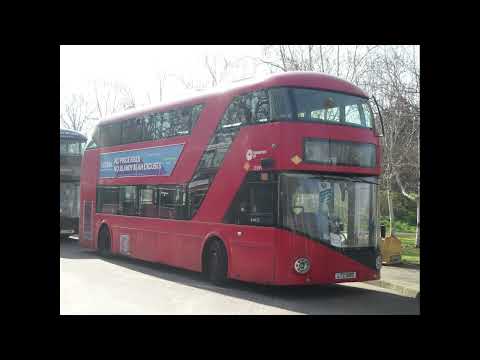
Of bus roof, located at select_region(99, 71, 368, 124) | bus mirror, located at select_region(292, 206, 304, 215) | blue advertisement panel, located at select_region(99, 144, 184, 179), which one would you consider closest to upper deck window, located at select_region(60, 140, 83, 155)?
blue advertisement panel, located at select_region(99, 144, 184, 179)

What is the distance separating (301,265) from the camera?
34.6 ft

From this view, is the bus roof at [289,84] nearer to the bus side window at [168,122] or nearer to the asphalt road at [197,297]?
the bus side window at [168,122]

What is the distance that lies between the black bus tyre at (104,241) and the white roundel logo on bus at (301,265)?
8.85 meters

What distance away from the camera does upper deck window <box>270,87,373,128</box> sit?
10719 mm

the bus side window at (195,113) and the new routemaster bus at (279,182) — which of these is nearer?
the new routemaster bus at (279,182)

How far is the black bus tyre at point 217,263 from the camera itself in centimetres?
1218

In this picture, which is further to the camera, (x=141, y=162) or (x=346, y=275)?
(x=141, y=162)

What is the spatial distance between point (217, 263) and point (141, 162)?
4.60m

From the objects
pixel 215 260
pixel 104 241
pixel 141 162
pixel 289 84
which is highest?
pixel 289 84

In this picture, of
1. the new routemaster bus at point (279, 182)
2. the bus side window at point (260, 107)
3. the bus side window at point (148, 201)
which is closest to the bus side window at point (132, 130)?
the bus side window at point (148, 201)

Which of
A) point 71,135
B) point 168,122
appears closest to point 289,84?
point 168,122

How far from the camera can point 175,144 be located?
46.1ft

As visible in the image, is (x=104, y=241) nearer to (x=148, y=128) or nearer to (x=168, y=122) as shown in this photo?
(x=148, y=128)

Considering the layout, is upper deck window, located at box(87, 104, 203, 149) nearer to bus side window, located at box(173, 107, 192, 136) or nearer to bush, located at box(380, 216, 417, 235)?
bus side window, located at box(173, 107, 192, 136)
